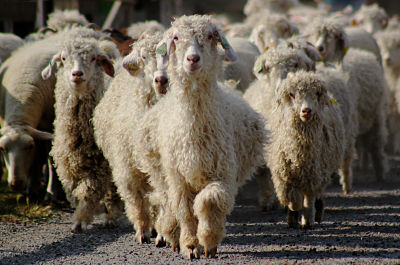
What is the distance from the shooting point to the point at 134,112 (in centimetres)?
598

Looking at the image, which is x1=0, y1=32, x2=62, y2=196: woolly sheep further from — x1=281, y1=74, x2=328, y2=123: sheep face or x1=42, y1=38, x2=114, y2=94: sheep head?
x1=281, y1=74, x2=328, y2=123: sheep face

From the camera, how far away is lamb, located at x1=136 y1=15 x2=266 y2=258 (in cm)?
491

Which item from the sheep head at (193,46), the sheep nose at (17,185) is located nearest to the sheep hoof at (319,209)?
the sheep head at (193,46)

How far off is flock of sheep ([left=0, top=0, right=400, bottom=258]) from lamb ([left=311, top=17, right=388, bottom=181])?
21mm

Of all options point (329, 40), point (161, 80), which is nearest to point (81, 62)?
point (161, 80)

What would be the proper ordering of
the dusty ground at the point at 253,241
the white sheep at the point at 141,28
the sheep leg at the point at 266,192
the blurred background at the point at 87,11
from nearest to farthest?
the dusty ground at the point at 253,241, the sheep leg at the point at 266,192, the white sheep at the point at 141,28, the blurred background at the point at 87,11

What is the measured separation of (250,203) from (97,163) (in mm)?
2357

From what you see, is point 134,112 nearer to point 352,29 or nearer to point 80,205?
point 80,205

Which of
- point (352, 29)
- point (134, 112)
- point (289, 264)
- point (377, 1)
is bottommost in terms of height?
point (289, 264)

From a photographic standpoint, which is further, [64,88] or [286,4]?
[286,4]

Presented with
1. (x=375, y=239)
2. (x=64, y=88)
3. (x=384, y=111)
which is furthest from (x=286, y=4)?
(x=375, y=239)

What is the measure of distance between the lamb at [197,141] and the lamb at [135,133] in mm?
662

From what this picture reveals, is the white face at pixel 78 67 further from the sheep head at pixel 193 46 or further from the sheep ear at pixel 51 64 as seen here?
the sheep head at pixel 193 46

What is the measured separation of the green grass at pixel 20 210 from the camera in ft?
23.4
